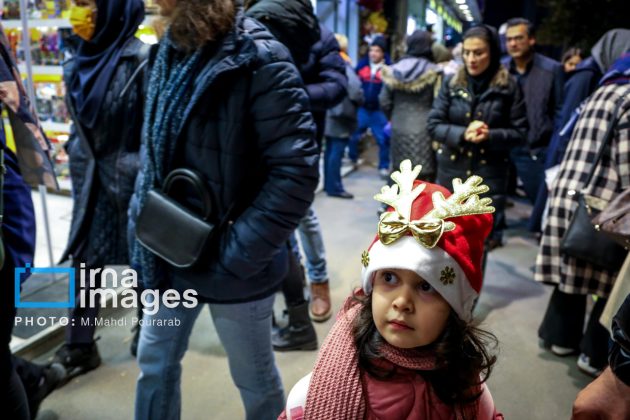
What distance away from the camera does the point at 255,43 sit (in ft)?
4.53

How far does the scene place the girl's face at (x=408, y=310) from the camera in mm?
976

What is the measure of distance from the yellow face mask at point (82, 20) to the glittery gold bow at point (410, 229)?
1.56 meters

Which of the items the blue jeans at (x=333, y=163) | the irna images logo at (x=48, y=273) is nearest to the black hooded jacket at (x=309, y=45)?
the irna images logo at (x=48, y=273)

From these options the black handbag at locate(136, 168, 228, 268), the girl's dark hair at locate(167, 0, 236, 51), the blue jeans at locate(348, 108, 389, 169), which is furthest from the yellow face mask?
the blue jeans at locate(348, 108, 389, 169)

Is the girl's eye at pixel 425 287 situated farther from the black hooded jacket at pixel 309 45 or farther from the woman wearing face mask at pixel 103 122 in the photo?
the black hooded jacket at pixel 309 45

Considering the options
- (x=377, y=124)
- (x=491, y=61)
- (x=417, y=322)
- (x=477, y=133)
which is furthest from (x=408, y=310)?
(x=377, y=124)

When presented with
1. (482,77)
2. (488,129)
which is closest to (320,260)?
(488,129)

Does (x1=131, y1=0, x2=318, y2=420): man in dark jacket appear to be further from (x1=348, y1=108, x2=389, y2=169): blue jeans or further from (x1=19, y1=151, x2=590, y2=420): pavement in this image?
(x1=348, y1=108, x2=389, y2=169): blue jeans

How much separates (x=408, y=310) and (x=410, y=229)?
15cm

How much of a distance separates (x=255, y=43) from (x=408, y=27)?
7.46 metres

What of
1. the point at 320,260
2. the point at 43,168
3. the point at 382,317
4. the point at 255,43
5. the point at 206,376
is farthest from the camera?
the point at 320,260

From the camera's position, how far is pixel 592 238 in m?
2.08

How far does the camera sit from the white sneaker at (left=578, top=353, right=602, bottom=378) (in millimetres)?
2445

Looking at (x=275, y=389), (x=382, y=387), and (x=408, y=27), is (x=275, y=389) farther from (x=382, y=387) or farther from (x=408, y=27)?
(x=408, y=27)
